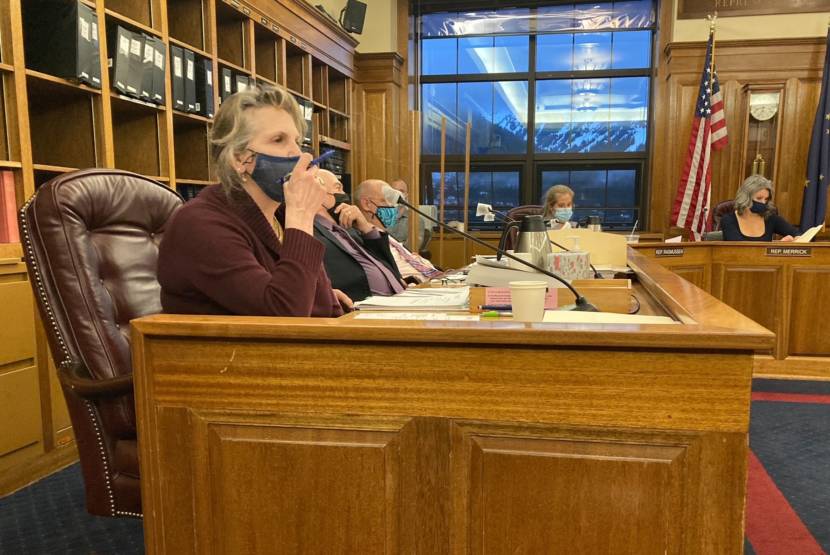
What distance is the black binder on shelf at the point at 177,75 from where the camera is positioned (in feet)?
10.3

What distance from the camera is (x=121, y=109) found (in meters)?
3.06

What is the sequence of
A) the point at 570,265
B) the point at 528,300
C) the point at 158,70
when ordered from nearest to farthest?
the point at 528,300
the point at 570,265
the point at 158,70

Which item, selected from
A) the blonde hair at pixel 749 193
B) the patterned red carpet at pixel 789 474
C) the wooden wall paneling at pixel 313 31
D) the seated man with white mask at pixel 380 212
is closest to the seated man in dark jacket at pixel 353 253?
the seated man with white mask at pixel 380 212

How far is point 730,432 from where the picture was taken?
0.83m

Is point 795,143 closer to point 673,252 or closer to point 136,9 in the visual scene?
point 673,252

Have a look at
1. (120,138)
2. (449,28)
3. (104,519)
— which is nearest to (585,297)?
(104,519)

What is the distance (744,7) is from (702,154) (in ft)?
4.40

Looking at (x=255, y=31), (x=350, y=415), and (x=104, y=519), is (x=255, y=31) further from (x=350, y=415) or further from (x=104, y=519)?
(x=350, y=415)

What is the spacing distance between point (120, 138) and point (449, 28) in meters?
4.16

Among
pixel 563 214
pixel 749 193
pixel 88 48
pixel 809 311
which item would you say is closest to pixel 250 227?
pixel 88 48

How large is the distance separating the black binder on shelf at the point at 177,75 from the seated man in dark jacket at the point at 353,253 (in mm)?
1014

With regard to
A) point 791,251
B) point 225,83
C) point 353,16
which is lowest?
point 791,251

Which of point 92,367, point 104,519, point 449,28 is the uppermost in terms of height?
point 449,28

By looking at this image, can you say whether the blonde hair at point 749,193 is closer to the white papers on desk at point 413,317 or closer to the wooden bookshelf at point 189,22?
the wooden bookshelf at point 189,22
